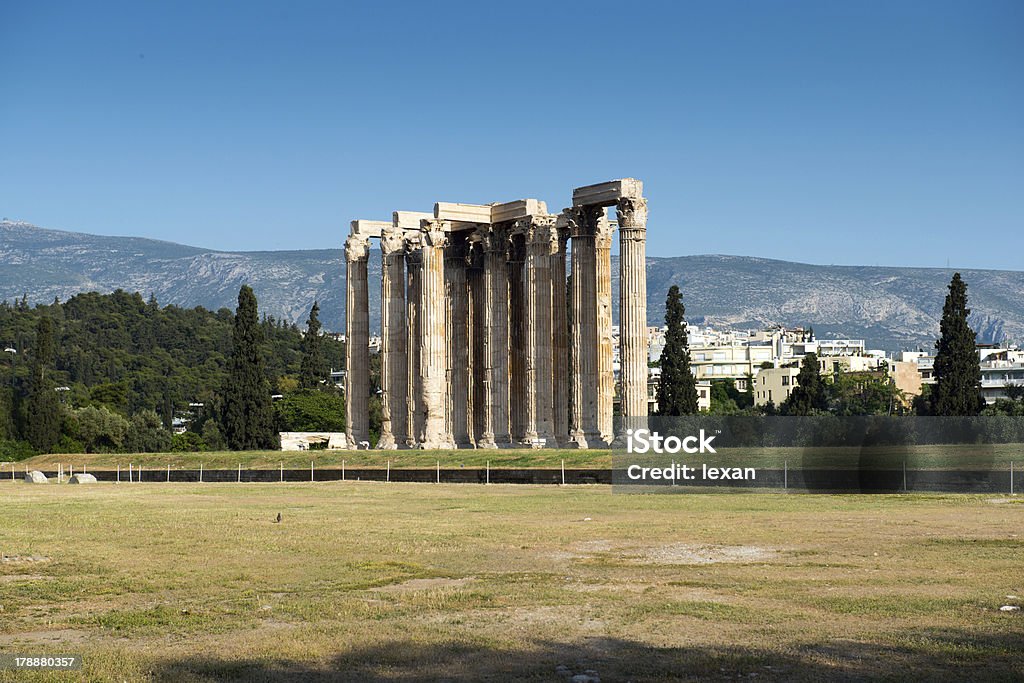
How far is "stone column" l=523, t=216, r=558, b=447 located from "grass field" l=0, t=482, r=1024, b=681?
26529 millimetres

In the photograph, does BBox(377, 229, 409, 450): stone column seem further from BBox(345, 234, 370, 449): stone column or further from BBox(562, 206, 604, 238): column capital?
BBox(562, 206, 604, 238): column capital

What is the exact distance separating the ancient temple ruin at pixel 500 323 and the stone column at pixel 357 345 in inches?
2.9

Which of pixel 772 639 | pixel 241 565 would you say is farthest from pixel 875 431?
pixel 772 639

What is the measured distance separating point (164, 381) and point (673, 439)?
144 m

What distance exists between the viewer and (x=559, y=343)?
6569cm

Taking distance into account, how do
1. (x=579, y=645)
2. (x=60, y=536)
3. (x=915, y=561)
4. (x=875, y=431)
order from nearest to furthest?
1. (x=579, y=645)
2. (x=915, y=561)
3. (x=60, y=536)
4. (x=875, y=431)

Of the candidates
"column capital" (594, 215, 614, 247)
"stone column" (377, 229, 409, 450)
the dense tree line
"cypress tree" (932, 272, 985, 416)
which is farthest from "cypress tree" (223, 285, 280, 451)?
"cypress tree" (932, 272, 985, 416)

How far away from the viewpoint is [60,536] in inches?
1248

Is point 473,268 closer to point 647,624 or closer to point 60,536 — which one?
point 60,536

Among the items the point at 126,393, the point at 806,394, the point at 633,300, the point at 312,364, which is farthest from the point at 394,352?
the point at 126,393

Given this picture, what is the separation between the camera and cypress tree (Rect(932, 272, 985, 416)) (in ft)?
269

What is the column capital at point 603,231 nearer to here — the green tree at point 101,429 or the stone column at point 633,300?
the stone column at point 633,300

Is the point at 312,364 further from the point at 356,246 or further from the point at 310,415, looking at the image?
the point at 356,246

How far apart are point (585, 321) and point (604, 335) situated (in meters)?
1.07
